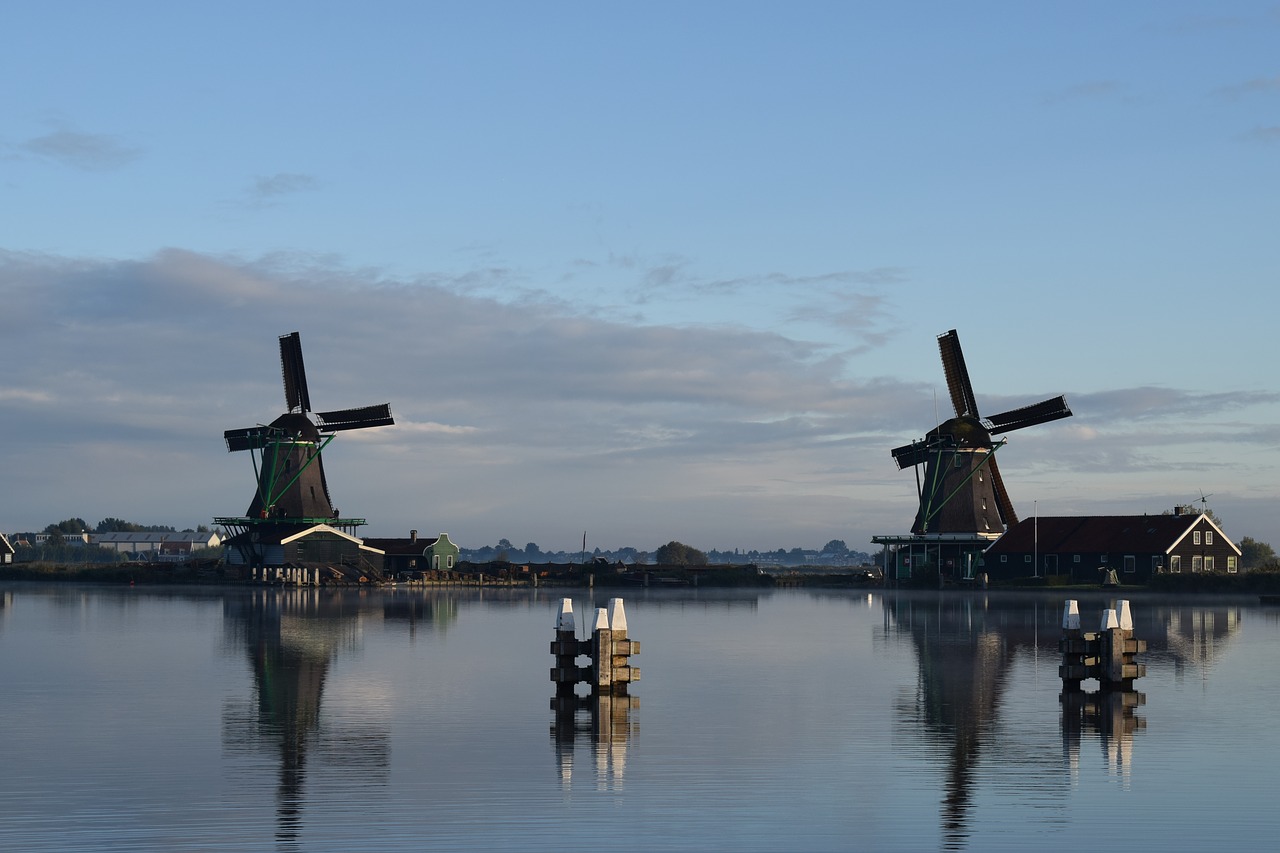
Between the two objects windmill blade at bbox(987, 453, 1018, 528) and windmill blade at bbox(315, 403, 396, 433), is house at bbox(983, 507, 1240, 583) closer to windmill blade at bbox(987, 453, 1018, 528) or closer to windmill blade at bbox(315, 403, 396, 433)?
windmill blade at bbox(987, 453, 1018, 528)

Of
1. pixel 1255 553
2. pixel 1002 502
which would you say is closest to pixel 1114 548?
pixel 1002 502

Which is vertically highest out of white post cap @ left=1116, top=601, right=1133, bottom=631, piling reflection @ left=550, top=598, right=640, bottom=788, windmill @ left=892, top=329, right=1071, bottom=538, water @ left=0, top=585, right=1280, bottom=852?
windmill @ left=892, top=329, right=1071, bottom=538

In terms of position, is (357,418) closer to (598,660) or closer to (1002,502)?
(1002,502)

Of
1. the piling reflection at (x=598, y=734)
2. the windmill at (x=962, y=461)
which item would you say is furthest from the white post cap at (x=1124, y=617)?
the windmill at (x=962, y=461)

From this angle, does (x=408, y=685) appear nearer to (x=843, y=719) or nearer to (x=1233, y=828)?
(x=843, y=719)

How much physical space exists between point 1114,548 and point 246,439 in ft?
211

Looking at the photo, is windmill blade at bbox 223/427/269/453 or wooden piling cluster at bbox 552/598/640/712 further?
windmill blade at bbox 223/427/269/453

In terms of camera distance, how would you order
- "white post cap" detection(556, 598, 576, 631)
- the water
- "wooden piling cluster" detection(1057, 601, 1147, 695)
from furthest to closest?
1. "wooden piling cluster" detection(1057, 601, 1147, 695)
2. "white post cap" detection(556, 598, 576, 631)
3. the water

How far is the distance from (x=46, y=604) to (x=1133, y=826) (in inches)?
3043

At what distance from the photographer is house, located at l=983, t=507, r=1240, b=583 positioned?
4144 inches

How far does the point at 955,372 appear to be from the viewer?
364 feet

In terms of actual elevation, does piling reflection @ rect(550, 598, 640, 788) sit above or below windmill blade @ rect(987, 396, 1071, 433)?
below

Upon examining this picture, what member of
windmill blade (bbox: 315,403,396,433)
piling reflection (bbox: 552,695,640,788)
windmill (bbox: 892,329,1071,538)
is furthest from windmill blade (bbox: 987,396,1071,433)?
piling reflection (bbox: 552,695,640,788)

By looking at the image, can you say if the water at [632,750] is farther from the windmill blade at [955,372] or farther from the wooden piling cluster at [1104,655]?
the windmill blade at [955,372]
